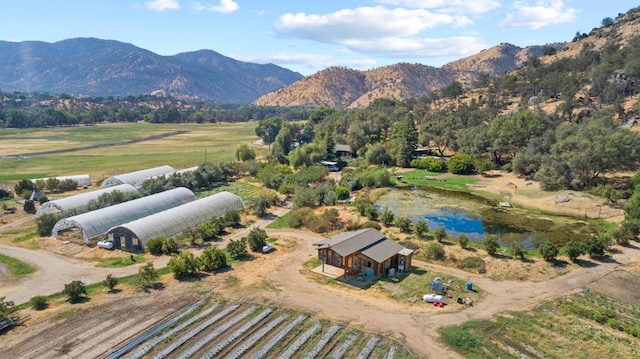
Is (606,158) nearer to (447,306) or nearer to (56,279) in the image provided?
(447,306)

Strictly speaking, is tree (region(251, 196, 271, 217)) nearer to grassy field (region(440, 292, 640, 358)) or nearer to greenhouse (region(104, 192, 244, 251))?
greenhouse (region(104, 192, 244, 251))

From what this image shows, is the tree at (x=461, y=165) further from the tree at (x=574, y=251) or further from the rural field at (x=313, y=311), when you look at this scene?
the tree at (x=574, y=251)

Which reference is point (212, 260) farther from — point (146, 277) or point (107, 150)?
point (107, 150)

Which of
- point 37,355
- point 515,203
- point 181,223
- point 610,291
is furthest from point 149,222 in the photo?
point 515,203

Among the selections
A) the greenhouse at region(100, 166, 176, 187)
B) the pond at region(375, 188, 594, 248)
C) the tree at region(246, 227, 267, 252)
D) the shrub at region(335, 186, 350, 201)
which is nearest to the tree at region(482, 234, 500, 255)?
the pond at region(375, 188, 594, 248)

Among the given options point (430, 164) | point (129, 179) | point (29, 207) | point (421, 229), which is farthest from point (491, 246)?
point (29, 207)

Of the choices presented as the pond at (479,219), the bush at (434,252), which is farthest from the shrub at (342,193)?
the bush at (434,252)
